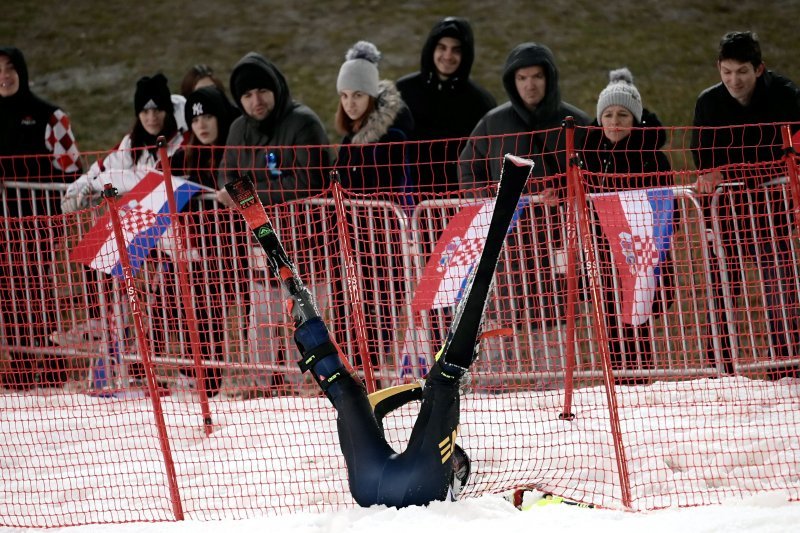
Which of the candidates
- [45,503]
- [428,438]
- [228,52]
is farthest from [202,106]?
[228,52]

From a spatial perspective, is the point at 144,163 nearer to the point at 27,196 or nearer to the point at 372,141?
the point at 27,196

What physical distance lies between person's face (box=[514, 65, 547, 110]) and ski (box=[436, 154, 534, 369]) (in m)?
2.78

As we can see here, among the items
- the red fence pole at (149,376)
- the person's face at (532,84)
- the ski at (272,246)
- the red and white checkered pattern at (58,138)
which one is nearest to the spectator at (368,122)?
the person's face at (532,84)

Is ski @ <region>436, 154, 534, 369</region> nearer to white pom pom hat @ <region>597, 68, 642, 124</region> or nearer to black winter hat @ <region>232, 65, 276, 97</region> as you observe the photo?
white pom pom hat @ <region>597, 68, 642, 124</region>

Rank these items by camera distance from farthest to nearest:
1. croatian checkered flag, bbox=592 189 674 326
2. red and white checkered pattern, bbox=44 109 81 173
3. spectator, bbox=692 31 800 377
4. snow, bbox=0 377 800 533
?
1. red and white checkered pattern, bbox=44 109 81 173
2. spectator, bbox=692 31 800 377
3. croatian checkered flag, bbox=592 189 674 326
4. snow, bbox=0 377 800 533

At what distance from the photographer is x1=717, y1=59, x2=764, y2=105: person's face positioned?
7.57 meters

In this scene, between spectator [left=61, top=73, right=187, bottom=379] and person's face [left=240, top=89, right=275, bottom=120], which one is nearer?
spectator [left=61, top=73, right=187, bottom=379]

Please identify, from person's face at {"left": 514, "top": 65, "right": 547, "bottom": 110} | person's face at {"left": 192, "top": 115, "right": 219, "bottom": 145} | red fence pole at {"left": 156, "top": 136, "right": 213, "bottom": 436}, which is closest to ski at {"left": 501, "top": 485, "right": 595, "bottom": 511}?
red fence pole at {"left": 156, "top": 136, "right": 213, "bottom": 436}

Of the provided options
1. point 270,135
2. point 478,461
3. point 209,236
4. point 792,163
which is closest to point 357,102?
point 270,135

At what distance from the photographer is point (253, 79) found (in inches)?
325

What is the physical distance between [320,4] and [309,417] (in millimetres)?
12119

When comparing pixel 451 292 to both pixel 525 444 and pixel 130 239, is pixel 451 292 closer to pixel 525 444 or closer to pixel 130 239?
pixel 525 444

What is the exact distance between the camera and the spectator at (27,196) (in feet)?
28.0

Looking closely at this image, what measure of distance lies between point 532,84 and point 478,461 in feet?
9.29
